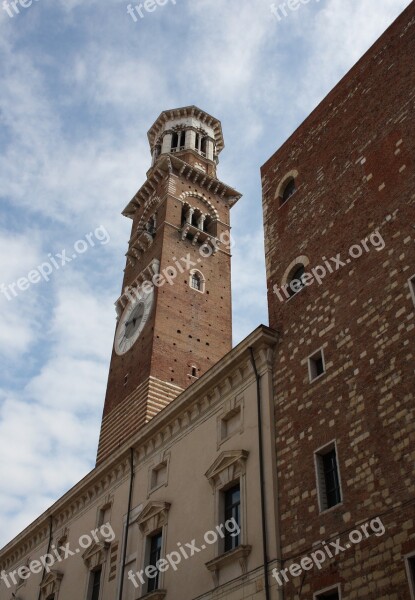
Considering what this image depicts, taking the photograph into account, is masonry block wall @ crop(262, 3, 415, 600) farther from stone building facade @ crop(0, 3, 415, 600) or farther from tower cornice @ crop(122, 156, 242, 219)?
tower cornice @ crop(122, 156, 242, 219)

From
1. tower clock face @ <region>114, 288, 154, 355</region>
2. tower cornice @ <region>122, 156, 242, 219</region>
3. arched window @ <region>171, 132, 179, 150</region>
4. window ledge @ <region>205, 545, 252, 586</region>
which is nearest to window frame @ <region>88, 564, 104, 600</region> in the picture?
window ledge @ <region>205, 545, 252, 586</region>

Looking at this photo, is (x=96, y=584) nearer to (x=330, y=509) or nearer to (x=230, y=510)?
(x=230, y=510)

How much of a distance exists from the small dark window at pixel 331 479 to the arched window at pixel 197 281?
20923mm

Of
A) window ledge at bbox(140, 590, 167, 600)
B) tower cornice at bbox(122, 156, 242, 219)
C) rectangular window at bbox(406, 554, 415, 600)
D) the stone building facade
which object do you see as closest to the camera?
rectangular window at bbox(406, 554, 415, 600)

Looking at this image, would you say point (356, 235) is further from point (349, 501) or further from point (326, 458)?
point (349, 501)

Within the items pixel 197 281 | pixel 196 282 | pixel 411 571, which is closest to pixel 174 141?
pixel 197 281

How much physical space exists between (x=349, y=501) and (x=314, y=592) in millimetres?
1731

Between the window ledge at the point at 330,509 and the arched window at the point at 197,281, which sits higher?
the arched window at the point at 197,281

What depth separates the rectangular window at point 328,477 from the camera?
44.3 feet

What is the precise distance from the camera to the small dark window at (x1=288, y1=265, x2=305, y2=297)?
17837 millimetres

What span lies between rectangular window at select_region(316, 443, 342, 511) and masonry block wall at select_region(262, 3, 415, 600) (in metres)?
0.16

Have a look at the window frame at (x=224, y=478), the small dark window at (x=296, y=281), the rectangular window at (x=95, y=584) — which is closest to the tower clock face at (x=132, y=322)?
the rectangular window at (x=95, y=584)

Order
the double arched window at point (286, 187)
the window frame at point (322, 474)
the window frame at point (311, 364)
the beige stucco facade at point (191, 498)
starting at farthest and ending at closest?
1. the double arched window at point (286, 187)
2. the window frame at point (311, 364)
3. the beige stucco facade at point (191, 498)
4. the window frame at point (322, 474)

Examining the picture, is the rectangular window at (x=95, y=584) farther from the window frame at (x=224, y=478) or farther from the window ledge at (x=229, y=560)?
the window ledge at (x=229, y=560)
